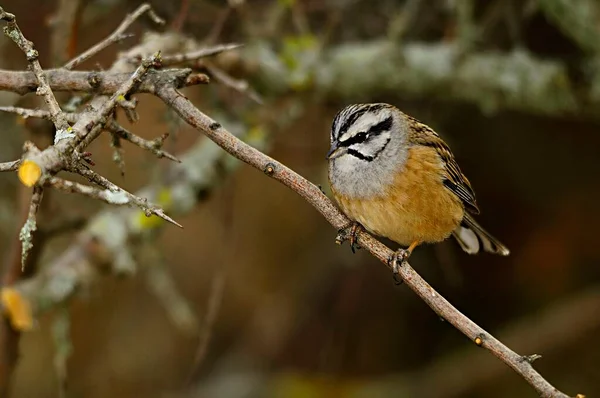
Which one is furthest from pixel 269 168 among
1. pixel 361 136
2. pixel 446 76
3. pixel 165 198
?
pixel 446 76

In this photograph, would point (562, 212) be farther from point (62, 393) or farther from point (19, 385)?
point (19, 385)

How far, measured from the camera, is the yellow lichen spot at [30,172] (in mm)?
1974

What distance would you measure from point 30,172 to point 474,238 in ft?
10.0

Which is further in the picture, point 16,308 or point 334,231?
point 334,231

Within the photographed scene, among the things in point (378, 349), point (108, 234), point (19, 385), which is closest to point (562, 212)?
point (378, 349)

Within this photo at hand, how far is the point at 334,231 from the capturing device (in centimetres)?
648

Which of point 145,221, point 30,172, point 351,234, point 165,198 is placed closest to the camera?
point 30,172

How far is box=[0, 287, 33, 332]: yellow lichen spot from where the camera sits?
391 centimetres

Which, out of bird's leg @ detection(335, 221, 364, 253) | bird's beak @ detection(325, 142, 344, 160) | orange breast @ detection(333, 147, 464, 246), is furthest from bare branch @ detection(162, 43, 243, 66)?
orange breast @ detection(333, 147, 464, 246)

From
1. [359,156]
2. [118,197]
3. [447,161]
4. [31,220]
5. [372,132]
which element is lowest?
[31,220]

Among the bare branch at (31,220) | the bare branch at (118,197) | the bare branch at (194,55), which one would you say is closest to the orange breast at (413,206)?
the bare branch at (194,55)

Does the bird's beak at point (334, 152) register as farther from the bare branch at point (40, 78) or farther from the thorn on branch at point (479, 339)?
the bare branch at point (40, 78)

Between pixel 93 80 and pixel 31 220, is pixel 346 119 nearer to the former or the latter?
pixel 93 80

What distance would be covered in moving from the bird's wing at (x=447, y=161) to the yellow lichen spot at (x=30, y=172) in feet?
7.89
